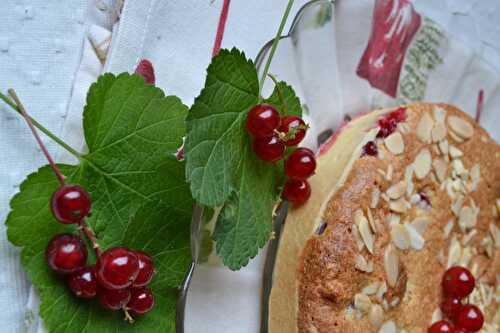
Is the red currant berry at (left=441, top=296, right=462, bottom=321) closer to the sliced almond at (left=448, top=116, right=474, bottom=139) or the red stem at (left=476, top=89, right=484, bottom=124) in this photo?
the sliced almond at (left=448, top=116, right=474, bottom=139)

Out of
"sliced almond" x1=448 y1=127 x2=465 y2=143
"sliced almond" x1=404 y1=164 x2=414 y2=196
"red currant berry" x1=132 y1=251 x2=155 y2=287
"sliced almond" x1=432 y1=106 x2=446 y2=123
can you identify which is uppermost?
"sliced almond" x1=432 y1=106 x2=446 y2=123

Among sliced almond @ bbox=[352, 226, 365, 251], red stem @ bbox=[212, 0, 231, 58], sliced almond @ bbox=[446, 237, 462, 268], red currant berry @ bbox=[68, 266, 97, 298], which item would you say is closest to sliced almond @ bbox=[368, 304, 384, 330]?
sliced almond @ bbox=[352, 226, 365, 251]

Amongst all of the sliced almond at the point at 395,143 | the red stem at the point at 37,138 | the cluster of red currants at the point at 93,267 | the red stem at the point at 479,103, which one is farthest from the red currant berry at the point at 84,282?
the red stem at the point at 479,103

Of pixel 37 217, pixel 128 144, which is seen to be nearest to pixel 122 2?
pixel 128 144

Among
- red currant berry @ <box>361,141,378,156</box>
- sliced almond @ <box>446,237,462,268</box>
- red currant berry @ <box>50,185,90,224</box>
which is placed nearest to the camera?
red currant berry @ <box>50,185,90,224</box>

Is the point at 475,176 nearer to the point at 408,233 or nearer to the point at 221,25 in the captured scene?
the point at 408,233

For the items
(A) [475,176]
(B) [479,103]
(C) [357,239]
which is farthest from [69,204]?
(B) [479,103]

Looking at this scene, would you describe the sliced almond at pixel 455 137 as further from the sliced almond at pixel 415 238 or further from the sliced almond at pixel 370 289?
the sliced almond at pixel 370 289
